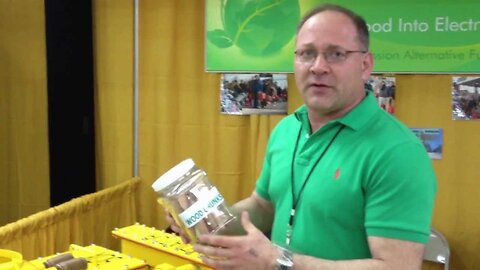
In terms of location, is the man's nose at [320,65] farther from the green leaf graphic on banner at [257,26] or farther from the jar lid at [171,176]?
the green leaf graphic on banner at [257,26]

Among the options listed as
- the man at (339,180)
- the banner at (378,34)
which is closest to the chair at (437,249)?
the banner at (378,34)

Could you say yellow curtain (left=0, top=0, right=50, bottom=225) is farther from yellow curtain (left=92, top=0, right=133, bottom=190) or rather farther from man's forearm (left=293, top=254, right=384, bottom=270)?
man's forearm (left=293, top=254, right=384, bottom=270)

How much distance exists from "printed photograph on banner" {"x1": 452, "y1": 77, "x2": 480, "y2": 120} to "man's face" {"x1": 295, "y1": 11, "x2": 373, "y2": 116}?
1.38 metres

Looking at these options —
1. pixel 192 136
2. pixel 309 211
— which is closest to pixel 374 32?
pixel 192 136

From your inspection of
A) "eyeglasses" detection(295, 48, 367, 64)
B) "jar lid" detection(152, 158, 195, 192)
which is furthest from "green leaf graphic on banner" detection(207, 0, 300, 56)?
"jar lid" detection(152, 158, 195, 192)

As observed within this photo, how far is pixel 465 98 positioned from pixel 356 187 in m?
1.58

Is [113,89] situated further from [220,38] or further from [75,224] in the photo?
[75,224]

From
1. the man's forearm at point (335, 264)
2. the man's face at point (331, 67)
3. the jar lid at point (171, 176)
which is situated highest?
the man's face at point (331, 67)

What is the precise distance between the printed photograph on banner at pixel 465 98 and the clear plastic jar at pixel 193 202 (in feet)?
5.71

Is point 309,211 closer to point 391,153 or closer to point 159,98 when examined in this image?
point 391,153

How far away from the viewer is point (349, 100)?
1.30 m

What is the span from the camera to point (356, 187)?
1170 mm

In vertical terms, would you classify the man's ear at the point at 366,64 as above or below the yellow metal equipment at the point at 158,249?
above

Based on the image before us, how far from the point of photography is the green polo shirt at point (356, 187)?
111 cm
